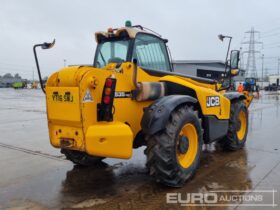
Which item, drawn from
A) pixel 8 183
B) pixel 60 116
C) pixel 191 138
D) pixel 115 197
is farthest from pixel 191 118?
pixel 8 183

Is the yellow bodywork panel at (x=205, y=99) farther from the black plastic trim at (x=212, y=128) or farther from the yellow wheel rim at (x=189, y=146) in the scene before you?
the yellow wheel rim at (x=189, y=146)

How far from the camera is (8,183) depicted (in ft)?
16.5

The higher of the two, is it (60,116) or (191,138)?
(60,116)

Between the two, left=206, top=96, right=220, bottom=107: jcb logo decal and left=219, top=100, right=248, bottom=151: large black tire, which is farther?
left=219, top=100, right=248, bottom=151: large black tire

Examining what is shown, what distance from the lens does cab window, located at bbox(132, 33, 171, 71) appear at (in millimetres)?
5117

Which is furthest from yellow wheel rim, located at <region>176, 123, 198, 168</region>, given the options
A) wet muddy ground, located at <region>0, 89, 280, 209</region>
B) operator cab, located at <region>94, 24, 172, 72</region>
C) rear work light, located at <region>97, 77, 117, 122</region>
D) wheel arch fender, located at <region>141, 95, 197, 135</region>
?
rear work light, located at <region>97, 77, 117, 122</region>

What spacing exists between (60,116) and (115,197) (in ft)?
4.48

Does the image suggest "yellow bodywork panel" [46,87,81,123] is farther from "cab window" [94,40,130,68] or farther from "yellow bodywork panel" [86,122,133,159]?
"cab window" [94,40,130,68]

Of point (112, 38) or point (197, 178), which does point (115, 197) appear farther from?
point (112, 38)

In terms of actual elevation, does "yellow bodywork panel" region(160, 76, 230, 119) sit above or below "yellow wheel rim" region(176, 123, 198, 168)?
above

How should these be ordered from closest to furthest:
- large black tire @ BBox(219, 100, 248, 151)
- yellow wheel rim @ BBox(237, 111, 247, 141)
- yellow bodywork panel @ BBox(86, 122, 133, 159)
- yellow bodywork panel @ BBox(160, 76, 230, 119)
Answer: yellow bodywork panel @ BBox(86, 122, 133, 159) → yellow bodywork panel @ BBox(160, 76, 230, 119) → large black tire @ BBox(219, 100, 248, 151) → yellow wheel rim @ BBox(237, 111, 247, 141)

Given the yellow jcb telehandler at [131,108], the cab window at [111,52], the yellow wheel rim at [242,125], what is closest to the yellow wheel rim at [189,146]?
the yellow jcb telehandler at [131,108]

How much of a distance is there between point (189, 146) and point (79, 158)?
1943 millimetres

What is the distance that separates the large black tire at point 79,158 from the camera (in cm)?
543
